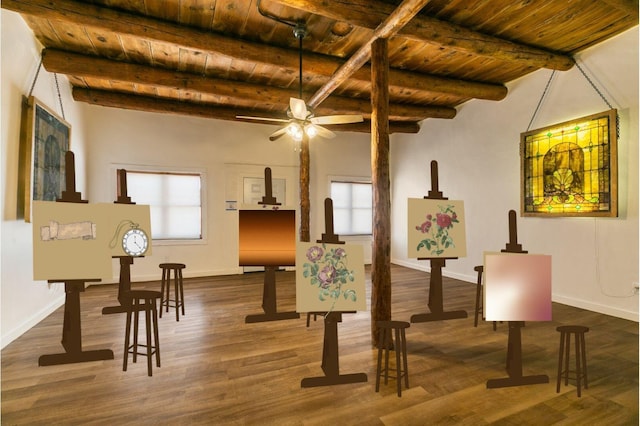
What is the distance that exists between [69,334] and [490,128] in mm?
6144

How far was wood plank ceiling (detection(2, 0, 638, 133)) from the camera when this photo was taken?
9.97 feet

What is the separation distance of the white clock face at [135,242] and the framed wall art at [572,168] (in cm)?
512

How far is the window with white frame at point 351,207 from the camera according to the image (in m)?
7.34

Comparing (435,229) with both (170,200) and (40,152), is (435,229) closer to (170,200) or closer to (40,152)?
(40,152)

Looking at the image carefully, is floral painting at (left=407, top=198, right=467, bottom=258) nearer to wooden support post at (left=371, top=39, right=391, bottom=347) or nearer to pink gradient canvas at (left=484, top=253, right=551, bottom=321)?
wooden support post at (left=371, top=39, right=391, bottom=347)

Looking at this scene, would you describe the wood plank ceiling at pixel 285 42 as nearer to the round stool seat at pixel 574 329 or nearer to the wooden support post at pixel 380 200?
the wooden support post at pixel 380 200

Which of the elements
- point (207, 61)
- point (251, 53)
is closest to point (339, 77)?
point (251, 53)

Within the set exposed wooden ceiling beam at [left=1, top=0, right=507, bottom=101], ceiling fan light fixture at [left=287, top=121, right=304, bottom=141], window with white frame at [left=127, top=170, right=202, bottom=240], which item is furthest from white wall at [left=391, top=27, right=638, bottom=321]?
window with white frame at [left=127, top=170, right=202, bottom=240]

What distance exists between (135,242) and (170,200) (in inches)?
122

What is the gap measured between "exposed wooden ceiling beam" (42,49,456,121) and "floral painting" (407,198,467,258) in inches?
112

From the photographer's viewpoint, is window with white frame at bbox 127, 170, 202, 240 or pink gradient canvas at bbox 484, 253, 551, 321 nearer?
pink gradient canvas at bbox 484, 253, 551, 321

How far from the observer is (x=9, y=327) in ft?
9.61

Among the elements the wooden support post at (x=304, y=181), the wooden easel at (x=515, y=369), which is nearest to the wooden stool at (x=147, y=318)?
the wooden easel at (x=515, y=369)

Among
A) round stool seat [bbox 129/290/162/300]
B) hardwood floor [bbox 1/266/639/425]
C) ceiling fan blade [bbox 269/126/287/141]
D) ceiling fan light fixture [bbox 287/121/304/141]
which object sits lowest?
hardwood floor [bbox 1/266/639/425]
